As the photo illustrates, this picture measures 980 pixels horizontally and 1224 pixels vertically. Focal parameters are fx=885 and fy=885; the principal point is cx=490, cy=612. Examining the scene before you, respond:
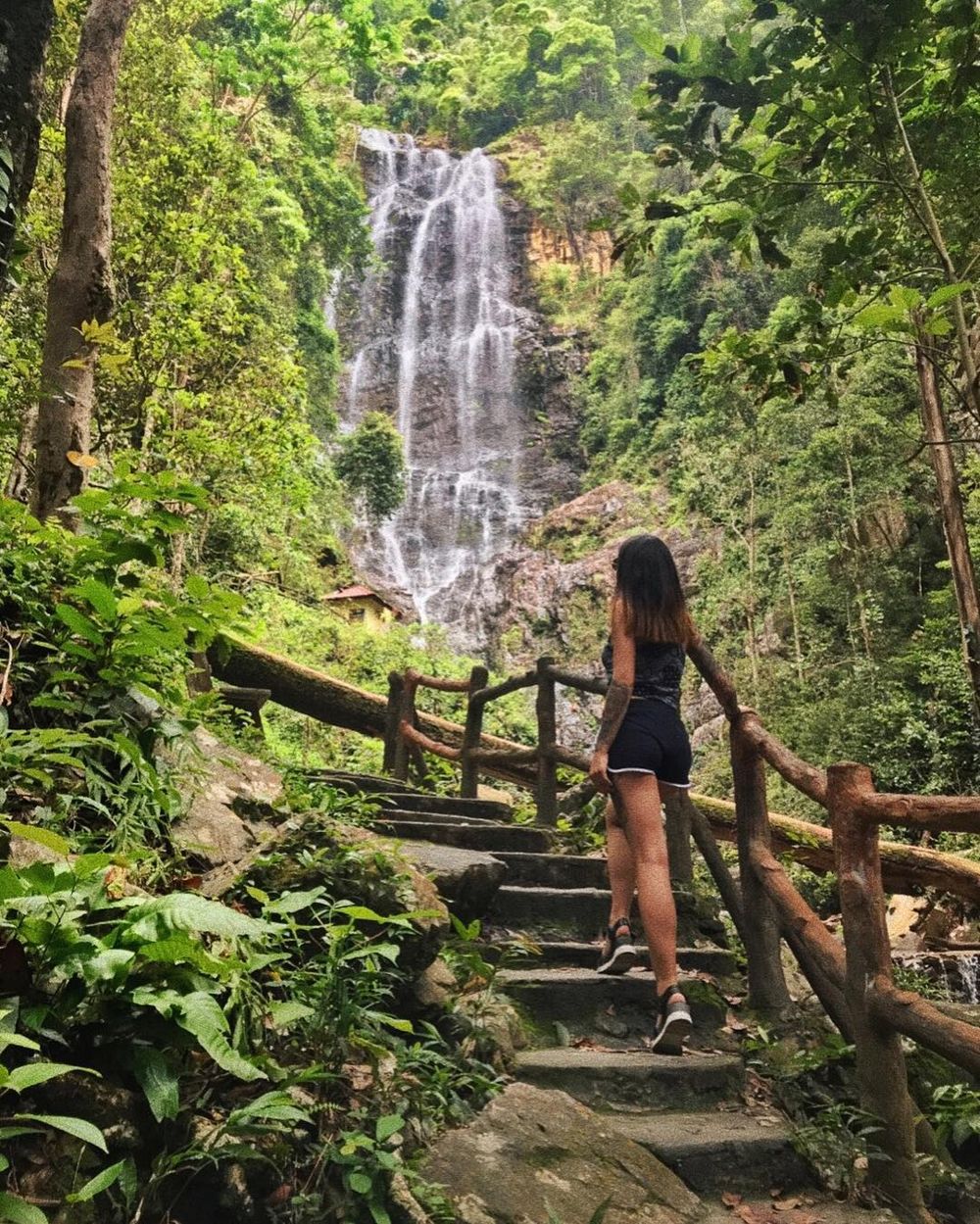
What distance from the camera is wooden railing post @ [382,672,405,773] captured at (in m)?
7.54

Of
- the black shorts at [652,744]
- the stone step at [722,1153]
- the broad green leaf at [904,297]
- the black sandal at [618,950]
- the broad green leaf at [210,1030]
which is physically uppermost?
the broad green leaf at [904,297]

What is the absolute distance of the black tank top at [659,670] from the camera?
3.42m

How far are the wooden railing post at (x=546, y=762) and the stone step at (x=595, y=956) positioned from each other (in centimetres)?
155

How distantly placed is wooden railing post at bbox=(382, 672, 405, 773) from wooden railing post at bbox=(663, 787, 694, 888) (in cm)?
348

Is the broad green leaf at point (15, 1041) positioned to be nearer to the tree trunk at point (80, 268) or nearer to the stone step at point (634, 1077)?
the stone step at point (634, 1077)

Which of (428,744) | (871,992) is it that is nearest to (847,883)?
(871,992)

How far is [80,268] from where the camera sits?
4.71 metres

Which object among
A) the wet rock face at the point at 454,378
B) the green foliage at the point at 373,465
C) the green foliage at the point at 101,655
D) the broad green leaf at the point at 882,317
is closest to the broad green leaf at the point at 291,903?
the green foliage at the point at 101,655

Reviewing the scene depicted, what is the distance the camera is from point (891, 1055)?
2.55m

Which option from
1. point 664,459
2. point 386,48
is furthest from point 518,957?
point 664,459

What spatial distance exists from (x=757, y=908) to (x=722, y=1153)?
107cm

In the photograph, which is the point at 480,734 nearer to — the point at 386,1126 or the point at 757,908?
the point at 757,908

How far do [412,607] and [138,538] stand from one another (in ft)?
66.2

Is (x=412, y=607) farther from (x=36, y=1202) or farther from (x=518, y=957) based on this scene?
(x=36, y=1202)
